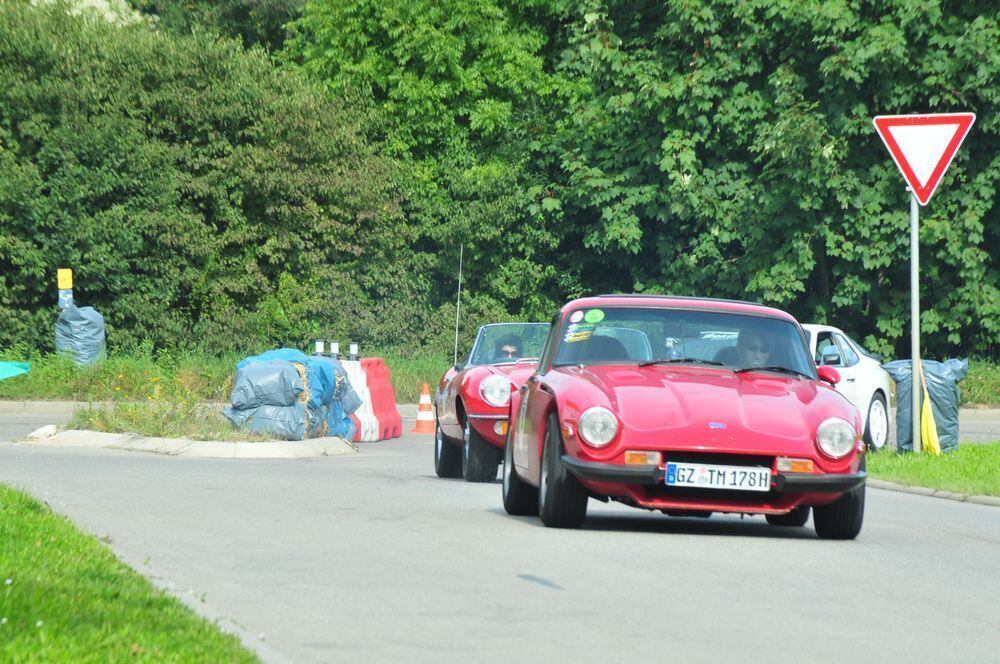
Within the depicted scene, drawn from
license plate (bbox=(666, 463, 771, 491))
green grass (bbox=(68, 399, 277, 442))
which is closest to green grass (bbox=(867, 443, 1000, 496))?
license plate (bbox=(666, 463, 771, 491))

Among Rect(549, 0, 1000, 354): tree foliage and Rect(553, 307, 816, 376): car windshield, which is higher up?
Rect(549, 0, 1000, 354): tree foliage

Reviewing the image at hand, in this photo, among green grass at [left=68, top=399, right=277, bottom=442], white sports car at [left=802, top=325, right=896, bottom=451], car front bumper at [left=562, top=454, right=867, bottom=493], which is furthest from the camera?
white sports car at [left=802, top=325, right=896, bottom=451]

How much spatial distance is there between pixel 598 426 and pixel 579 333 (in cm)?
169

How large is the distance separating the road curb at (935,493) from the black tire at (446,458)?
3.94 m

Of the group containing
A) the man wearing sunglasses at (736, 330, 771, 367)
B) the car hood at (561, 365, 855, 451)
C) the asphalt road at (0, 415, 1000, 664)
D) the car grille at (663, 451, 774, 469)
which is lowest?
the asphalt road at (0, 415, 1000, 664)

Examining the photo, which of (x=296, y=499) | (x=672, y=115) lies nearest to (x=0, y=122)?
(x=672, y=115)

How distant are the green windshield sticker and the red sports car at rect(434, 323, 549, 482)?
3.45 meters

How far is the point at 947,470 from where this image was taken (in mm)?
17891

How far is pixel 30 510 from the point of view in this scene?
1122 centimetres

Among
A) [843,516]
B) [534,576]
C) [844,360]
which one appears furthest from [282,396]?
[534,576]

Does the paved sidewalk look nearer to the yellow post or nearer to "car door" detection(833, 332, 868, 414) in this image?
"car door" detection(833, 332, 868, 414)

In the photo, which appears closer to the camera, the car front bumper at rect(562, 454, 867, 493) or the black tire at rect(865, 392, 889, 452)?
the car front bumper at rect(562, 454, 867, 493)

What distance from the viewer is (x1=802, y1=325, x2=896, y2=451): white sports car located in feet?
77.2

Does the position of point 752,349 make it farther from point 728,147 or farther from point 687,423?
point 728,147
